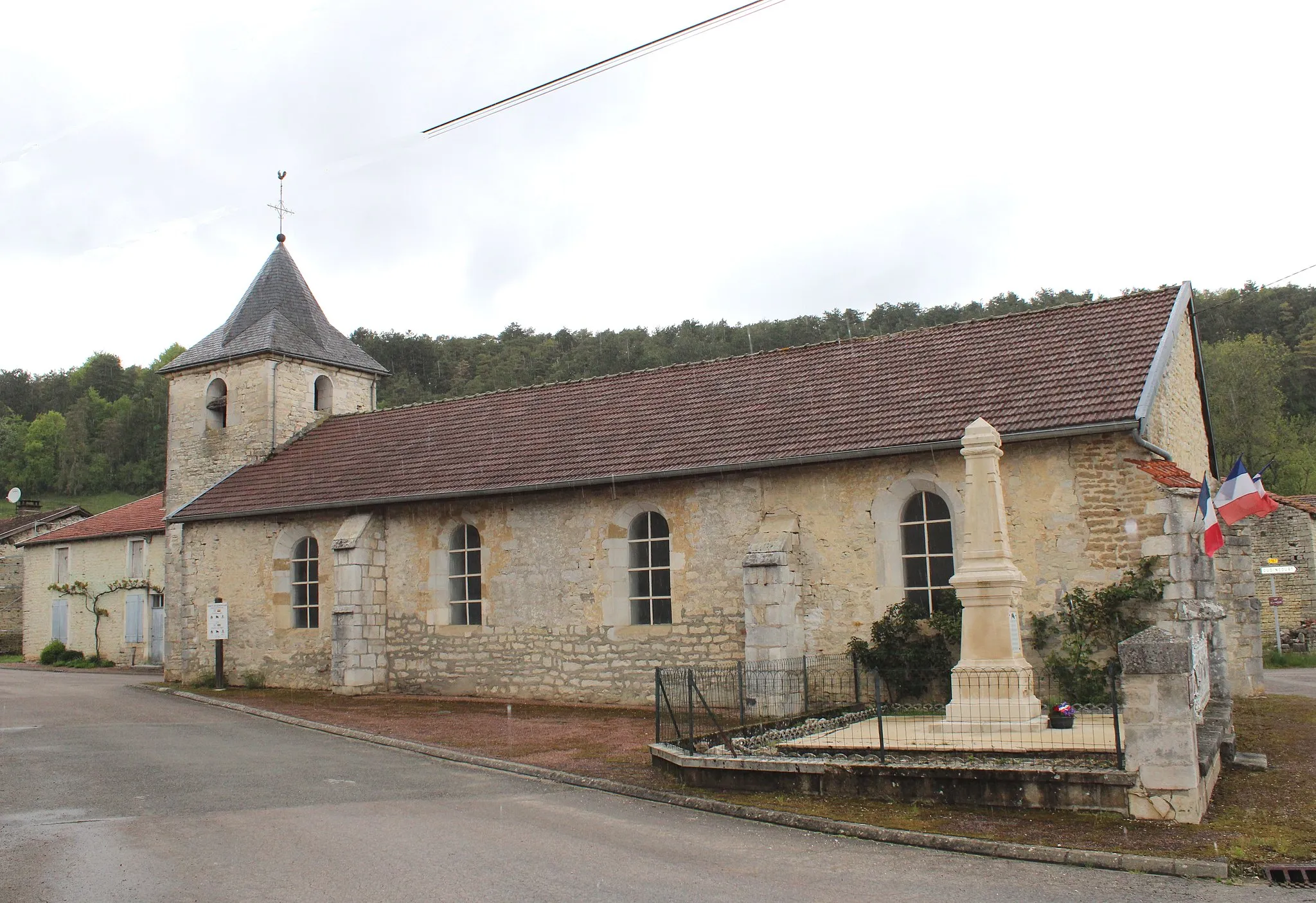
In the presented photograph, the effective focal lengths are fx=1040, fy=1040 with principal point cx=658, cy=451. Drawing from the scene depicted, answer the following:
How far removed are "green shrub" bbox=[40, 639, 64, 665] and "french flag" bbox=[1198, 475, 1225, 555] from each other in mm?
29994

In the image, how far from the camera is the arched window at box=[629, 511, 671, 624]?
650 inches

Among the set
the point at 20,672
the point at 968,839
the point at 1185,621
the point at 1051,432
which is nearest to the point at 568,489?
the point at 1051,432

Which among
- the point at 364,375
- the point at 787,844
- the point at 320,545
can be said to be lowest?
the point at 787,844

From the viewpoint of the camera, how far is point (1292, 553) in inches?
1138

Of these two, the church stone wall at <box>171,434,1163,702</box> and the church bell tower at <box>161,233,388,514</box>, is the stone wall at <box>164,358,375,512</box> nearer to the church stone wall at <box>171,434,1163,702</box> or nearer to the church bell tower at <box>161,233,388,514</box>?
the church bell tower at <box>161,233,388,514</box>

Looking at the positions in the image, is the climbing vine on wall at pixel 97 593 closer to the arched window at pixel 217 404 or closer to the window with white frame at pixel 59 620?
the window with white frame at pixel 59 620

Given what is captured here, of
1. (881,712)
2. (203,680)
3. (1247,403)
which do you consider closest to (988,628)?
(881,712)

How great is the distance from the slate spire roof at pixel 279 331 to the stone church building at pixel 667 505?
1.09 ft

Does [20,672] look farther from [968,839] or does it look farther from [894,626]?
[968,839]

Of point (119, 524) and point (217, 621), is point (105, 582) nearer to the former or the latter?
point (119, 524)

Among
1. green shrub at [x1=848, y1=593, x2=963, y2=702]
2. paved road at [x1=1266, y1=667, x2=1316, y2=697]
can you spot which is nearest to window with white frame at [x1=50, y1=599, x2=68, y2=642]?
green shrub at [x1=848, y1=593, x2=963, y2=702]

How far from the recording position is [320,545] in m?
20.4

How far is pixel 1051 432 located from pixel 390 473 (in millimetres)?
12305

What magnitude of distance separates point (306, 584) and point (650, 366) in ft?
103
